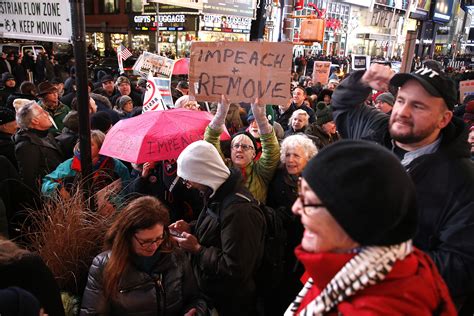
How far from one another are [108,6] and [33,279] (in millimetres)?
38924

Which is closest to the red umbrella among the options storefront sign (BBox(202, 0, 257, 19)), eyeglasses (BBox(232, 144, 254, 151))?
eyeglasses (BBox(232, 144, 254, 151))

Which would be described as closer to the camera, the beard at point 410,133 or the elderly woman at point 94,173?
the beard at point 410,133

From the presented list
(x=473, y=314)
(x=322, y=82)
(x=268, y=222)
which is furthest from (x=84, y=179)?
(x=322, y=82)

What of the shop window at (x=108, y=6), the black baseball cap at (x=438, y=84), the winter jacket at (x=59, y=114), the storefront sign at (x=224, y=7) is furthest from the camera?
the shop window at (x=108, y=6)

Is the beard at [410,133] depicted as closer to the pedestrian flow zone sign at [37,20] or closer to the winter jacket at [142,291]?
the winter jacket at [142,291]

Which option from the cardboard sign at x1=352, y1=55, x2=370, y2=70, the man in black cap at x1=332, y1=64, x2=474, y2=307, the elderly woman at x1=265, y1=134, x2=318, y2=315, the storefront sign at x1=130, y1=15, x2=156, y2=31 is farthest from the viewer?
the storefront sign at x1=130, y1=15, x2=156, y2=31

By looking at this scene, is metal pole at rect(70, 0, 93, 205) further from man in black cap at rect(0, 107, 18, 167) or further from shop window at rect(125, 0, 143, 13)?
shop window at rect(125, 0, 143, 13)

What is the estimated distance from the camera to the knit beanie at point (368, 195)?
1.01 m

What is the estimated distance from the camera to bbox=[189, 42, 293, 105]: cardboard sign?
10.1ft

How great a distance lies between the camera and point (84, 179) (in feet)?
9.12

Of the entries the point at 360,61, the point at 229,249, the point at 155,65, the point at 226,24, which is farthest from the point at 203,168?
the point at 226,24

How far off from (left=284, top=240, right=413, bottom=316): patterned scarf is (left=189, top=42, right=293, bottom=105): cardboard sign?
6.88 feet

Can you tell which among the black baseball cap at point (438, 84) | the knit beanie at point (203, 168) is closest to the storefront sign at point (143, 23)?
the knit beanie at point (203, 168)

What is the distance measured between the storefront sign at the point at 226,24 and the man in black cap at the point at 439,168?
2957 cm
